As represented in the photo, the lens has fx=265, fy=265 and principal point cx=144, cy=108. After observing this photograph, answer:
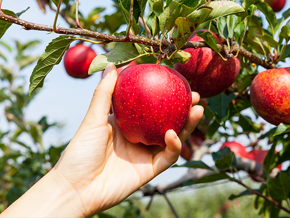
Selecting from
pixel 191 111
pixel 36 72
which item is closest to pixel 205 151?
pixel 191 111

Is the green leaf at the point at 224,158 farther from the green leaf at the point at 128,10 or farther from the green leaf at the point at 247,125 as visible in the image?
the green leaf at the point at 128,10

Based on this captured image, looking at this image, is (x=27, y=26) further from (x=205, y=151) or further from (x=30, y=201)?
(x=205, y=151)

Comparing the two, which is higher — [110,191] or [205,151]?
[110,191]

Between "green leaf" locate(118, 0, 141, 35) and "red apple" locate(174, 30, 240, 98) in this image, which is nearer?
"green leaf" locate(118, 0, 141, 35)

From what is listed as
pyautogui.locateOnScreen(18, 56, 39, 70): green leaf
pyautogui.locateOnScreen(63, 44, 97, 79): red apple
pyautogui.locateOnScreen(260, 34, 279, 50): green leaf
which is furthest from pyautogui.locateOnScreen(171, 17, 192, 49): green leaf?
pyautogui.locateOnScreen(18, 56, 39, 70): green leaf

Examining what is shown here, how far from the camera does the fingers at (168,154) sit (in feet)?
2.68

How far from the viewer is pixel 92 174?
962mm

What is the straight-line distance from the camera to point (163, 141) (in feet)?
2.90

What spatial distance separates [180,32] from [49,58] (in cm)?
42

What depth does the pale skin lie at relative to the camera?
0.90 metres

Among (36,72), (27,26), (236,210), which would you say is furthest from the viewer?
(236,210)

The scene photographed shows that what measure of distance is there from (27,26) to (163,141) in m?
0.53

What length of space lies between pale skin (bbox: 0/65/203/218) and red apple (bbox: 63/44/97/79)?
1065 millimetres

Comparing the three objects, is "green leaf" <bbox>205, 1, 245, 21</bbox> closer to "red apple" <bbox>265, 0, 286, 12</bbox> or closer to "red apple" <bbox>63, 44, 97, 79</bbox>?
"red apple" <bbox>63, 44, 97, 79</bbox>
